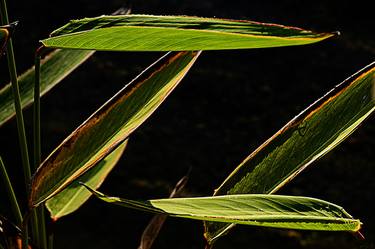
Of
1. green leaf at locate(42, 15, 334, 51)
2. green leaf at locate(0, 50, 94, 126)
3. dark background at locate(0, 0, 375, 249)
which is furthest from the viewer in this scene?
dark background at locate(0, 0, 375, 249)

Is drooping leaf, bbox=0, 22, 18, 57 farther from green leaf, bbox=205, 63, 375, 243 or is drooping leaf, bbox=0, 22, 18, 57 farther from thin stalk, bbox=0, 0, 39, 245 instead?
green leaf, bbox=205, 63, 375, 243

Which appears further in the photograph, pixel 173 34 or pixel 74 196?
pixel 74 196

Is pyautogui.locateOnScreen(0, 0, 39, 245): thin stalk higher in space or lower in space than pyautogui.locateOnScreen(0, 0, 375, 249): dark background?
higher

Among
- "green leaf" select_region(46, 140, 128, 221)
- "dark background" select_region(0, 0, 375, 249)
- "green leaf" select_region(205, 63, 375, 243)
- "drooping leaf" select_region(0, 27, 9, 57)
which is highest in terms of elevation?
"drooping leaf" select_region(0, 27, 9, 57)

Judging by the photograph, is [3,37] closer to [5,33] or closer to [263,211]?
[5,33]

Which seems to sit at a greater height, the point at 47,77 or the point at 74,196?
the point at 47,77

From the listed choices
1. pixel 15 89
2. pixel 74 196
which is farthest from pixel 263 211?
pixel 74 196

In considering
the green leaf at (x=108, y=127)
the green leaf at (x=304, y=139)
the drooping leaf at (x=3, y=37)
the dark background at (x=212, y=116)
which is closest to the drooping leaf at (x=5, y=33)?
the drooping leaf at (x=3, y=37)

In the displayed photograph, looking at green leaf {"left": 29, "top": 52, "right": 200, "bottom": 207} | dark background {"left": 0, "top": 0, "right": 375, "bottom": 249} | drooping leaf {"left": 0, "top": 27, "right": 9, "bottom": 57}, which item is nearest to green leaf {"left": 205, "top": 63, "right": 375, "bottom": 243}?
green leaf {"left": 29, "top": 52, "right": 200, "bottom": 207}
